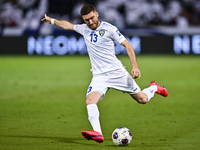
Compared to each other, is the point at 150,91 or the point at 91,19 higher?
the point at 91,19

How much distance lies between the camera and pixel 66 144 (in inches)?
222

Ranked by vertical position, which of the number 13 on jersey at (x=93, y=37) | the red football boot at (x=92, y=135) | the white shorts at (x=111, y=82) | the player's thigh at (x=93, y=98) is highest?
the number 13 on jersey at (x=93, y=37)

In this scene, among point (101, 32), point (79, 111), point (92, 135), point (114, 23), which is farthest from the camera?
point (114, 23)

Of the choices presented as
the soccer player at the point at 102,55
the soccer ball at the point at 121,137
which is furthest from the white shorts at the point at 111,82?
the soccer ball at the point at 121,137

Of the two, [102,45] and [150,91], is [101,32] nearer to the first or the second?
[102,45]

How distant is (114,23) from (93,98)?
17489 mm

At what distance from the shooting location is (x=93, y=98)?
18.8 ft

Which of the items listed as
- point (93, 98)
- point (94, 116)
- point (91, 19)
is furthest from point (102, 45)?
point (94, 116)

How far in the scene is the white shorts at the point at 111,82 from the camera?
19.3 feet

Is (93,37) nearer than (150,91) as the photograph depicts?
Yes

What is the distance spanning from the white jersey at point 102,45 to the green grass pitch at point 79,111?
1.13 metres

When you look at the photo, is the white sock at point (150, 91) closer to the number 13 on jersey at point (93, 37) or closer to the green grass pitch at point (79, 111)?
the green grass pitch at point (79, 111)

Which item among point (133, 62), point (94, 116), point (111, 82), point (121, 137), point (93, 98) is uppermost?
point (133, 62)

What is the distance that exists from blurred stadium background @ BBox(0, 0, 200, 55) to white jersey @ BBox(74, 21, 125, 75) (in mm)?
15741
